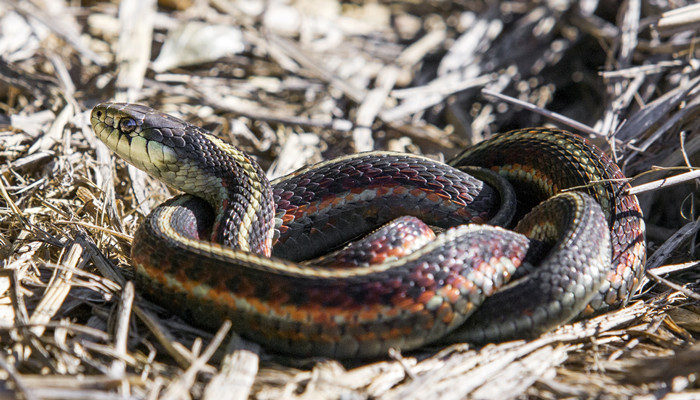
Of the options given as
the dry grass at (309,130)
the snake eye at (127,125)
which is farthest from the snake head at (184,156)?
the dry grass at (309,130)

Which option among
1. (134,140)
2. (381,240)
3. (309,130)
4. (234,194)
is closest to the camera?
(381,240)

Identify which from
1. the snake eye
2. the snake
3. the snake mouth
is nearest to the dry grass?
the snake

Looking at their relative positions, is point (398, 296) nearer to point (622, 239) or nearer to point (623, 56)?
point (622, 239)

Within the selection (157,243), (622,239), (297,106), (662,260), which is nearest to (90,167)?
(157,243)

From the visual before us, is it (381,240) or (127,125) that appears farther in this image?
(127,125)

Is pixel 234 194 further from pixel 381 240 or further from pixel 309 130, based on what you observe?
pixel 309 130

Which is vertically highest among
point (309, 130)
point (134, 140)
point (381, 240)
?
point (134, 140)

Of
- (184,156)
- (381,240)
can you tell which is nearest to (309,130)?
(184,156)
